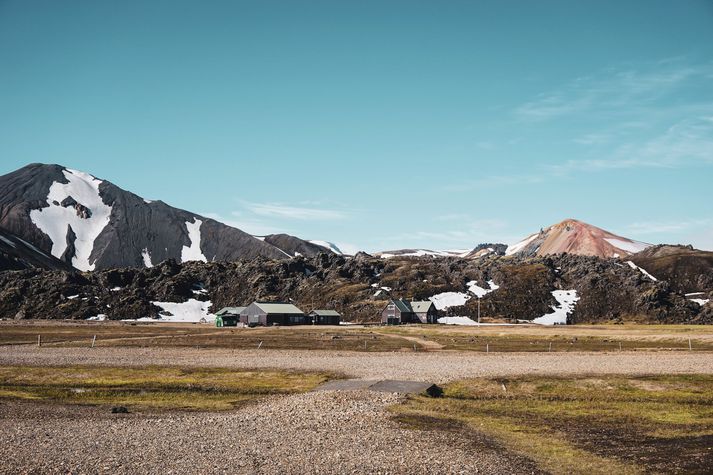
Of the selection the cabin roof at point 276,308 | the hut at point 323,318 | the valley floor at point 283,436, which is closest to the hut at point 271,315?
the cabin roof at point 276,308

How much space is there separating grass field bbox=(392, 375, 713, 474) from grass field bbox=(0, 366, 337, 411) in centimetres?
1400

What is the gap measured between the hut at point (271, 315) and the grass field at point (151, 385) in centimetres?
12866

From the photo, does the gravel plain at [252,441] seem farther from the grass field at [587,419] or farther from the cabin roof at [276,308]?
the cabin roof at [276,308]

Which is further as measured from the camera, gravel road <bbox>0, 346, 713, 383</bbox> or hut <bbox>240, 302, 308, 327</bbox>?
hut <bbox>240, 302, 308, 327</bbox>

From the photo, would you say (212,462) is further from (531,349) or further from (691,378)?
(531,349)

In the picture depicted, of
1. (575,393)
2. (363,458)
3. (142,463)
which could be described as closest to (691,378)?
(575,393)

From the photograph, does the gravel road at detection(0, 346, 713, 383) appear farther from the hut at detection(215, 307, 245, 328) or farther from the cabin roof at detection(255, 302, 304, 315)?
the hut at detection(215, 307, 245, 328)

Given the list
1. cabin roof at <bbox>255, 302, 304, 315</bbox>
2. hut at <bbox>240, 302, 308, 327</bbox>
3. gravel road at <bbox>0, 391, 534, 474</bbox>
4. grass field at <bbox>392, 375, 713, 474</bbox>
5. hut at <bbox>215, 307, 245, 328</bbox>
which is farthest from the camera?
hut at <bbox>215, 307, 245, 328</bbox>

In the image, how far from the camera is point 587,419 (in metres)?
36.9

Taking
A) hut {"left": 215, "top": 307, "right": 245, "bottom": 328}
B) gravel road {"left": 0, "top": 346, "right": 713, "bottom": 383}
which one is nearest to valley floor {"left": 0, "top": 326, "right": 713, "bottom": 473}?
gravel road {"left": 0, "top": 346, "right": 713, "bottom": 383}

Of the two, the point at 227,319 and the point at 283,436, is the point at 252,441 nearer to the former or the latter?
the point at 283,436

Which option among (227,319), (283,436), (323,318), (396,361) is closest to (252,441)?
(283,436)

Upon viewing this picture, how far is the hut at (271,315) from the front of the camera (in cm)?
19062

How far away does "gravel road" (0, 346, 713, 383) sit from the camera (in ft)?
191
